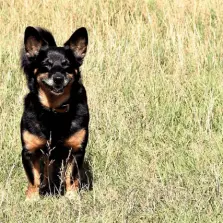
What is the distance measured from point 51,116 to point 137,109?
113cm

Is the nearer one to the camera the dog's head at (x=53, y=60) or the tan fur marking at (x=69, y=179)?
the dog's head at (x=53, y=60)

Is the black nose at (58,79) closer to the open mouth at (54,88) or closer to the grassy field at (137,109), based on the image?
the open mouth at (54,88)

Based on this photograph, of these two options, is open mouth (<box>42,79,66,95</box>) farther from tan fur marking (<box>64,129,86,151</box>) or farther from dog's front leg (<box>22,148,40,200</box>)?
dog's front leg (<box>22,148,40,200</box>)

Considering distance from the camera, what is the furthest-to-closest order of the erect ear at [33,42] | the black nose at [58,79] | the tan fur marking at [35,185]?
the erect ear at [33,42] < the tan fur marking at [35,185] < the black nose at [58,79]

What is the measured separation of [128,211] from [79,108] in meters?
1.18

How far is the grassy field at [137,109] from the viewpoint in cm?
368

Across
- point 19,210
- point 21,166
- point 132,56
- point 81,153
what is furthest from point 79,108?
point 132,56

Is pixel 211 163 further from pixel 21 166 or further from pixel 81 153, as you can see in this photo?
pixel 21 166

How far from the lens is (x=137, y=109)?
5.33 m

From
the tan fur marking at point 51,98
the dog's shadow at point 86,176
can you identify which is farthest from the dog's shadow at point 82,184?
the tan fur marking at point 51,98

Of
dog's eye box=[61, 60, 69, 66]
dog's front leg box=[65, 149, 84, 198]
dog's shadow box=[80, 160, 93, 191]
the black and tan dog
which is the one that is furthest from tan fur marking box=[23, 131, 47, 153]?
dog's eye box=[61, 60, 69, 66]

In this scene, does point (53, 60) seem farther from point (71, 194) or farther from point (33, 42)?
point (71, 194)

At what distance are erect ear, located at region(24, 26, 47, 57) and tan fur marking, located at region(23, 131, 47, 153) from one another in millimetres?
607

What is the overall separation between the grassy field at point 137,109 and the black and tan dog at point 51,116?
191mm
